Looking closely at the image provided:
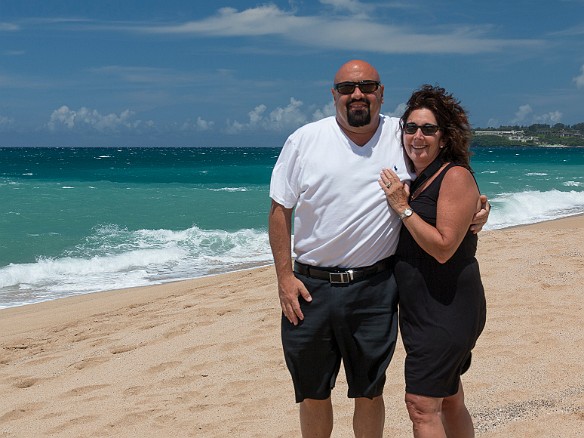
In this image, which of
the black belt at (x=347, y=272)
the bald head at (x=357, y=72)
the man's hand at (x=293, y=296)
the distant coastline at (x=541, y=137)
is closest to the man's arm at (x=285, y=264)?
the man's hand at (x=293, y=296)

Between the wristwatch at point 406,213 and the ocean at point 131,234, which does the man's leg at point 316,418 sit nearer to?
the wristwatch at point 406,213

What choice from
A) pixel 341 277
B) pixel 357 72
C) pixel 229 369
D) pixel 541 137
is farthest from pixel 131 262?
pixel 541 137

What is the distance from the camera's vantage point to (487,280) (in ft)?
26.1

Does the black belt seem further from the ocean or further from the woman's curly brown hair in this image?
the ocean

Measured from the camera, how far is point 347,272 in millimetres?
3436

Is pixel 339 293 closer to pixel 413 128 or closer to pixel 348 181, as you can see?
pixel 348 181

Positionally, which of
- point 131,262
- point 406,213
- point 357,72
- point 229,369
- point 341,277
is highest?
point 357,72

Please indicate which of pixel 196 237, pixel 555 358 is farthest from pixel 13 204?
pixel 555 358

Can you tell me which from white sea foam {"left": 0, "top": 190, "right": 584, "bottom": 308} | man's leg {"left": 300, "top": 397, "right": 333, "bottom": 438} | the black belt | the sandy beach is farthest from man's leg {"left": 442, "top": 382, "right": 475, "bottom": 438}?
white sea foam {"left": 0, "top": 190, "right": 584, "bottom": 308}

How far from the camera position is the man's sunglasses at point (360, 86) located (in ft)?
11.2

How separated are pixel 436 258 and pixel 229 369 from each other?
9.97 ft

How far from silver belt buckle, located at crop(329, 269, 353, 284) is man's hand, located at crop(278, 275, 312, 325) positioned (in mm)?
150

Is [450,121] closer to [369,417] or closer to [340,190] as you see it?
[340,190]

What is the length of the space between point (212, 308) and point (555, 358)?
12.9 feet
